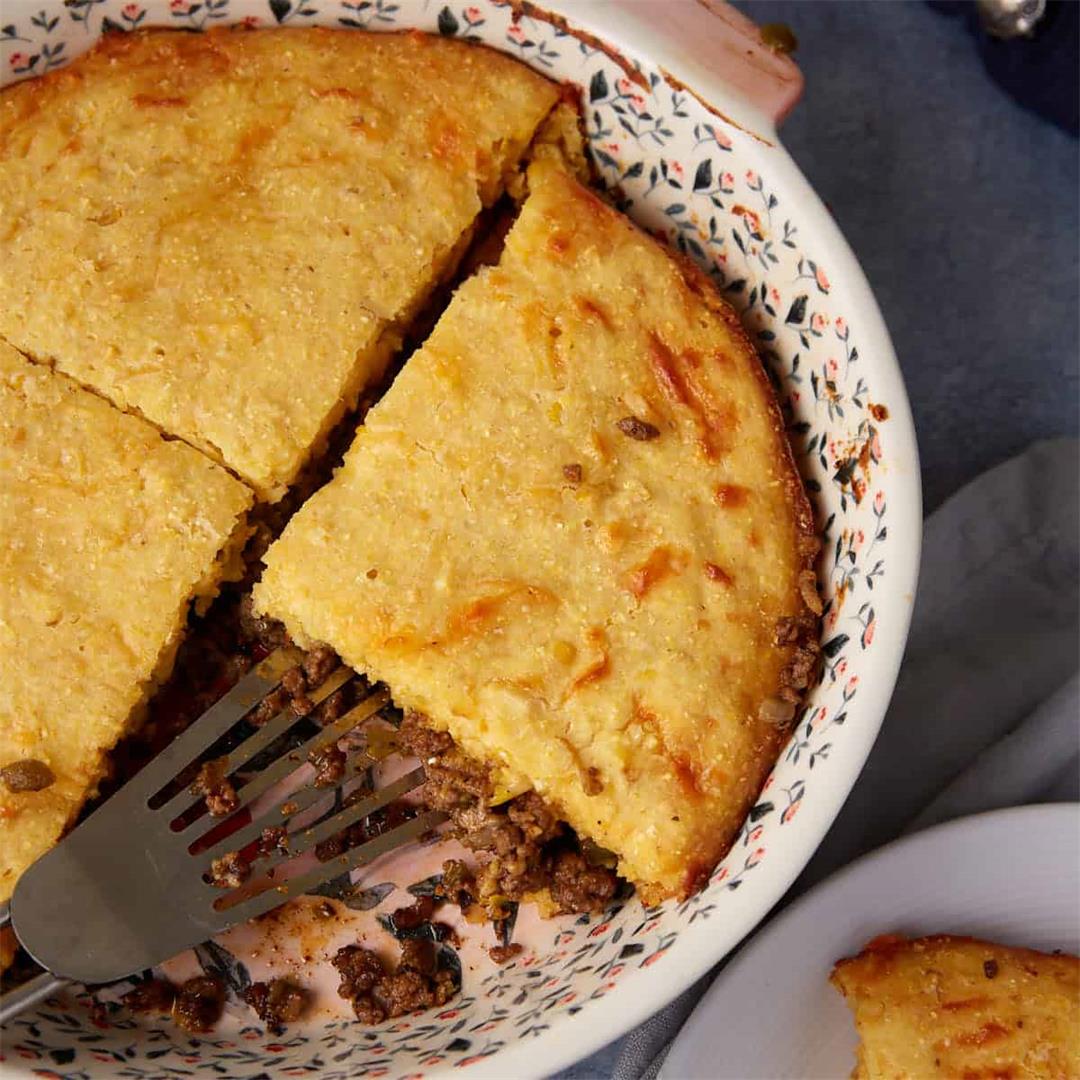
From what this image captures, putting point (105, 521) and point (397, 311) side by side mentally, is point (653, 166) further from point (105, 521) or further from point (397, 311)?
point (105, 521)

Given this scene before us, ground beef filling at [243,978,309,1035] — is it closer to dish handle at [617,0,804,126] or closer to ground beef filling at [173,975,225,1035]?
ground beef filling at [173,975,225,1035]

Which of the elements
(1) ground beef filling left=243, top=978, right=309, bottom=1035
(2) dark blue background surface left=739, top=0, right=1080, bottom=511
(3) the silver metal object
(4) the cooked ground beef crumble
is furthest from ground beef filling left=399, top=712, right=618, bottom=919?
(3) the silver metal object

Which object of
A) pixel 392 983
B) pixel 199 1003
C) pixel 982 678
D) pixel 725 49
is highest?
pixel 725 49

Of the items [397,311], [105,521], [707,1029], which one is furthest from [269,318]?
[707,1029]

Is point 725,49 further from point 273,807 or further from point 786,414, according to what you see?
point 273,807

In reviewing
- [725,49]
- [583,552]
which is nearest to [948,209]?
[725,49]

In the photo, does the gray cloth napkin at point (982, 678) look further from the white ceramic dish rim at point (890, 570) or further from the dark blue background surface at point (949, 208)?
the white ceramic dish rim at point (890, 570)
